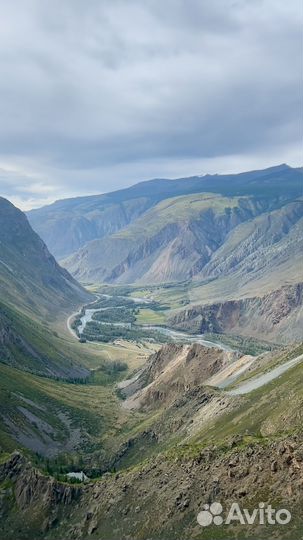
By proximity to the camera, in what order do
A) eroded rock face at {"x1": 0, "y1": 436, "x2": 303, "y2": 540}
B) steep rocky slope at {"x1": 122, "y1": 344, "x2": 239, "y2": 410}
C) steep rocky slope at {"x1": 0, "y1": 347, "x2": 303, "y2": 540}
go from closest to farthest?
steep rocky slope at {"x1": 0, "y1": 347, "x2": 303, "y2": 540}, eroded rock face at {"x1": 0, "y1": 436, "x2": 303, "y2": 540}, steep rocky slope at {"x1": 122, "y1": 344, "x2": 239, "y2": 410}

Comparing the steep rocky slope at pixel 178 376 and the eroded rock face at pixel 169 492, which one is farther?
the steep rocky slope at pixel 178 376

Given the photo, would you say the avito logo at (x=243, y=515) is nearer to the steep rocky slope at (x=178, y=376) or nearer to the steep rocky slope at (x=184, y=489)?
the steep rocky slope at (x=184, y=489)

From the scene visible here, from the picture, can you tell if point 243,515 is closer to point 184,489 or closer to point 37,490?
point 184,489

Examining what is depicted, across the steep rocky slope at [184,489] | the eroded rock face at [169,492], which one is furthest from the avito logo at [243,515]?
the eroded rock face at [169,492]

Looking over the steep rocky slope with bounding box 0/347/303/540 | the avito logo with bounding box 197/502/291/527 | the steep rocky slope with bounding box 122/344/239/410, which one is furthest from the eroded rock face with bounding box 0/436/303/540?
the steep rocky slope with bounding box 122/344/239/410

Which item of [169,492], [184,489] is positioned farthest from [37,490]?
[184,489]

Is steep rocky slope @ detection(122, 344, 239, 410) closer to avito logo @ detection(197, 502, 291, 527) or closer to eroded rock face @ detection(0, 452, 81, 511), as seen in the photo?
eroded rock face @ detection(0, 452, 81, 511)

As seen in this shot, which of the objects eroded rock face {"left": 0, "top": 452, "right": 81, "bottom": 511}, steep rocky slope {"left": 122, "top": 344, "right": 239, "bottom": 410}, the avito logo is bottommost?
steep rocky slope {"left": 122, "top": 344, "right": 239, "bottom": 410}

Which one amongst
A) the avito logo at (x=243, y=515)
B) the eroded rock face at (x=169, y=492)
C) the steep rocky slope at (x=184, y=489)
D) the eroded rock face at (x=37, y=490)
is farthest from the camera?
the eroded rock face at (x=37, y=490)

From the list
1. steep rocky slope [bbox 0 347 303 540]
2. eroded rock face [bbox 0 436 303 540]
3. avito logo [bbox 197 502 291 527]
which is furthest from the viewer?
eroded rock face [bbox 0 436 303 540]

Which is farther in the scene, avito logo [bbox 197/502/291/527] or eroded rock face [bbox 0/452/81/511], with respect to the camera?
eroded rock face [bbox 0/452/81/511]
